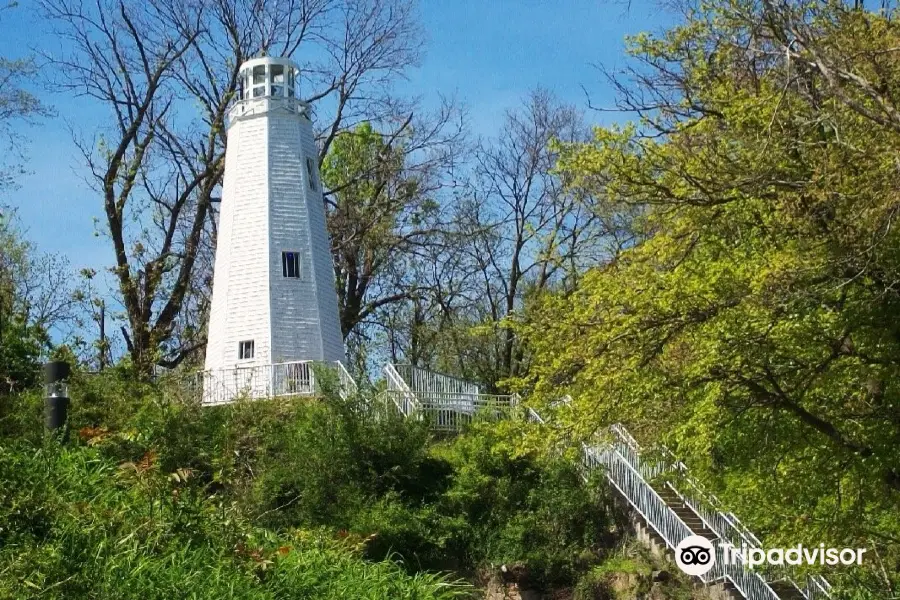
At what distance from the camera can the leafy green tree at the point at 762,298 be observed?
1222 cm

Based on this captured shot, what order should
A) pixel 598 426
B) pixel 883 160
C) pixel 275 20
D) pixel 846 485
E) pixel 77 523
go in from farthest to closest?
1. pixel 275 20
2. pixel 598 426
3. pixel 846 485
4. pixel 77 523
5. pixel 883 160

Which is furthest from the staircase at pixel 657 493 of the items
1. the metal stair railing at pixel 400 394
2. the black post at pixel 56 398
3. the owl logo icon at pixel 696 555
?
the black post at pixel 56 398

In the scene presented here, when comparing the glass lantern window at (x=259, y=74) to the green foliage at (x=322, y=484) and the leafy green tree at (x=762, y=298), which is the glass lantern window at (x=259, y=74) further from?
the leafy green tree at (x=762, y=298)

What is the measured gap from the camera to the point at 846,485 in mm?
13383

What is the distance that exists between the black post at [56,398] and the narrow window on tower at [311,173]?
12.8m

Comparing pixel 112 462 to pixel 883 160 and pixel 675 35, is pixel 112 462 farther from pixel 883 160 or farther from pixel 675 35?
pixel 883 160

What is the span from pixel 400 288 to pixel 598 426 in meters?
20.6

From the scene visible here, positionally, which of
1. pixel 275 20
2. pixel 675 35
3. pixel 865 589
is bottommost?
pixel 865 589

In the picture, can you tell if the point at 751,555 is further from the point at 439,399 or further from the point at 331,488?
the point at 439,399

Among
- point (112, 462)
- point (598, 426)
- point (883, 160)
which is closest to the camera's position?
point (883, 160)

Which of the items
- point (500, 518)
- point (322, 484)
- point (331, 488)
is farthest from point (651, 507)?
point (322, 484)

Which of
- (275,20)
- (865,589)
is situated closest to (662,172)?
(865,589)

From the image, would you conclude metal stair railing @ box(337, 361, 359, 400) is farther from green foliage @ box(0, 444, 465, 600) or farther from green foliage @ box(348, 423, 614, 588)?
green foliage @ box(0, 444, 465, 600)

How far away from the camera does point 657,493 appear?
20.8 meters
